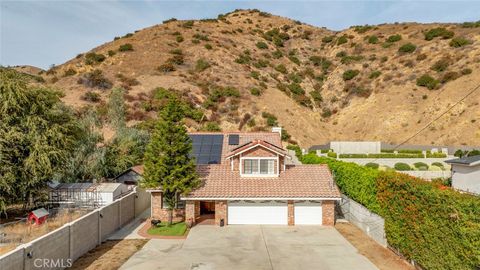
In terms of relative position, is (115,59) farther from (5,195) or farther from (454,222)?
(454,222)

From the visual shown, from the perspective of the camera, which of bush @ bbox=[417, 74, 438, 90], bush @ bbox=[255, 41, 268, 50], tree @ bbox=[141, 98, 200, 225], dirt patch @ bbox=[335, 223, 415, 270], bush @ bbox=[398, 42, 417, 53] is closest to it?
dirt patch @ bbox=[335, 223, 415, 270]

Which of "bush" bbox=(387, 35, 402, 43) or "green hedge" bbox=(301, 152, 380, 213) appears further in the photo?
"bush" bbox=(387, 35, 402, 43)

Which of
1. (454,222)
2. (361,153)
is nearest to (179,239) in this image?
(454,222)

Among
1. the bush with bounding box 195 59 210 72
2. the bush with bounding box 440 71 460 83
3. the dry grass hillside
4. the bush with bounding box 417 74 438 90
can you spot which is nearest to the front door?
the dry grass hillside

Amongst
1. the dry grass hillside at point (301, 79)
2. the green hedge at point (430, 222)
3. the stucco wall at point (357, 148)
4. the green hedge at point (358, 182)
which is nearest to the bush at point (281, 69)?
the dry grass hillside at point (301, 79)

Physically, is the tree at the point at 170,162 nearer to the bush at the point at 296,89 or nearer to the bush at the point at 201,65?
the bush at the point at 201,65

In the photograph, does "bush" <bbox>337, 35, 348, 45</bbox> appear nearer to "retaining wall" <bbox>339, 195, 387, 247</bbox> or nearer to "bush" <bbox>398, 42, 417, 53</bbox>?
"bush" <bbox>398, 42, 417, 53</bbox>

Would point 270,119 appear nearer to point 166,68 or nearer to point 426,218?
point 166,68
